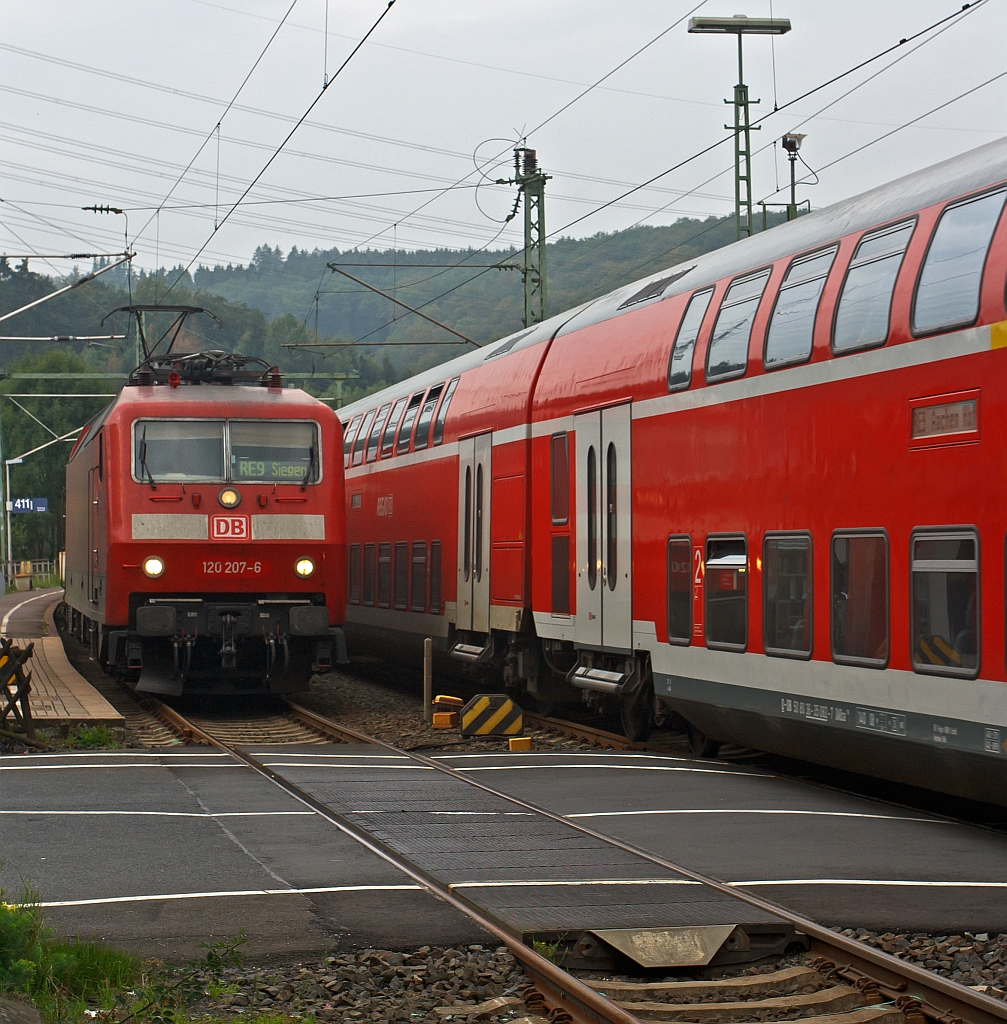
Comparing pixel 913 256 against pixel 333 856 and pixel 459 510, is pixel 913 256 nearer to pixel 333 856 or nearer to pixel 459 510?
pixel 333 856

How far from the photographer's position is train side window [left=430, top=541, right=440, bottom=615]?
19547 mm

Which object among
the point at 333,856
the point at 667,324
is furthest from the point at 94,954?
A: the point at 667,324

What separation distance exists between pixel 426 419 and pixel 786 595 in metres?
10.4

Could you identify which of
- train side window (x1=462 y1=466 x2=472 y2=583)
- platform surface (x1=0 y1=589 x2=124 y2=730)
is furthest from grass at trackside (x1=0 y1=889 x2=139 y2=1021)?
train side window (x1=462 y1=466 x2=472 y2=583)

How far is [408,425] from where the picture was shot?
2153cm

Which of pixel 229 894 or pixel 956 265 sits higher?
pixel 956 265

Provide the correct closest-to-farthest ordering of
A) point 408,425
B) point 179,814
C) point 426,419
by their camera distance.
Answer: point 179,814
point 426,419
point 408,425

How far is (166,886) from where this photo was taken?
24.5 ft

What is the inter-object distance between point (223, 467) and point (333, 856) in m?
9.24

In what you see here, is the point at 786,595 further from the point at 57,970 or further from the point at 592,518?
the point at 57,970

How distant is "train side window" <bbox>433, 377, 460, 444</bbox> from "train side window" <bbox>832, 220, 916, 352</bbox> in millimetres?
9647

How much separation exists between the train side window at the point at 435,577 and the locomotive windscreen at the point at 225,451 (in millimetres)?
2912

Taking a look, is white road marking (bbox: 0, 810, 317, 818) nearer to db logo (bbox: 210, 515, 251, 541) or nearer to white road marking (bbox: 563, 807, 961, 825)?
white road marking (bbox: 563, 807, 961, 825)

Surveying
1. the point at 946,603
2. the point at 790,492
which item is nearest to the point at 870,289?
the point at 790,492
